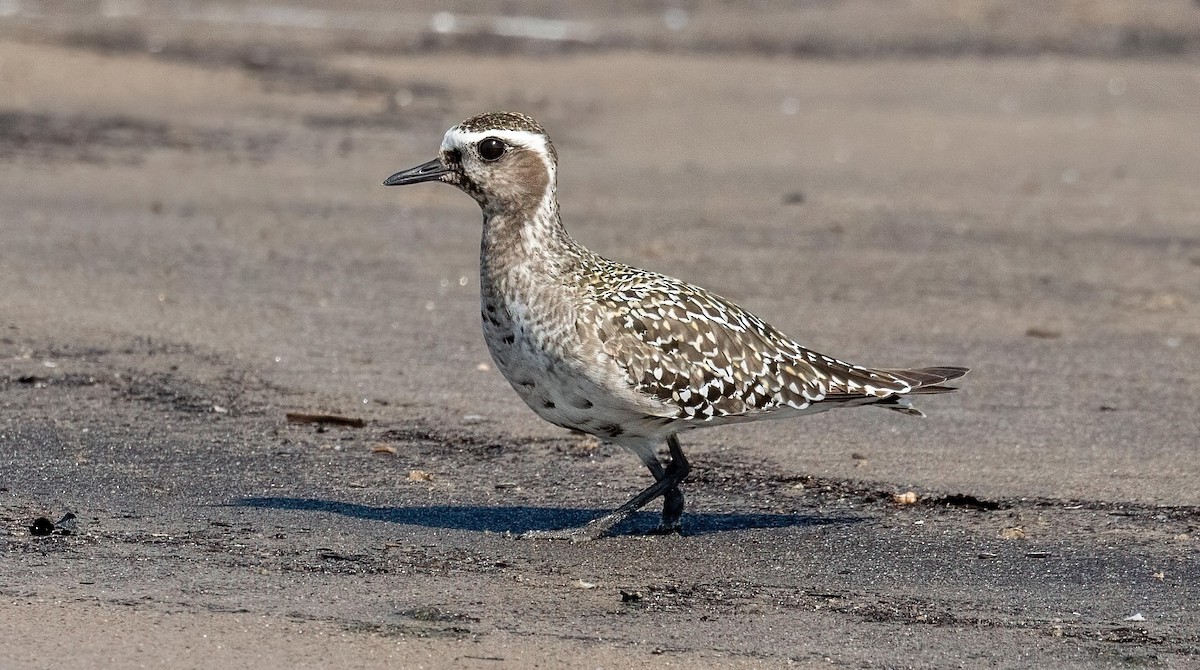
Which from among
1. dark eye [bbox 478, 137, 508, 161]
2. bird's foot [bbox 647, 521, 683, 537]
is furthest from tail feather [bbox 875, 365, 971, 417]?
dark eye [bbox 478, 137, 508, 161]

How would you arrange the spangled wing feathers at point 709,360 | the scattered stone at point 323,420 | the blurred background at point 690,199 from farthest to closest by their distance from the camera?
the blurred background at point 690,199
the scattered stone at point 323,420
the spangled wing feathers at point 709,360

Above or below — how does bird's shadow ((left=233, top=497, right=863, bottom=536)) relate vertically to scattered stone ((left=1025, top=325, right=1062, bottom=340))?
below

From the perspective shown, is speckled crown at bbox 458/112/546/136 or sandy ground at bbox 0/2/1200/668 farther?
speckled crown at bbox 458/112/546/136

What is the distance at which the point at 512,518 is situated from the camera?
8.10 m

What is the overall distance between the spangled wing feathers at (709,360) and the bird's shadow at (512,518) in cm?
56

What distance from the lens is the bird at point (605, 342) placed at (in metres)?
7.37

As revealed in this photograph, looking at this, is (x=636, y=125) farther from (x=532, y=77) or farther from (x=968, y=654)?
(x=968, y=654)

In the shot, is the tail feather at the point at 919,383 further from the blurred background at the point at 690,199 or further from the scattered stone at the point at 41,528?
the scattered stone at the point at 41,528

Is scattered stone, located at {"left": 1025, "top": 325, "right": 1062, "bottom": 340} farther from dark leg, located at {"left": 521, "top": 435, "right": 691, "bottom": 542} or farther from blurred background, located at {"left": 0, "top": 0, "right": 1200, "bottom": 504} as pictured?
Answer: dark leg, located at {"left": 521, "top": 435, "right": 691, "bottom": 542}

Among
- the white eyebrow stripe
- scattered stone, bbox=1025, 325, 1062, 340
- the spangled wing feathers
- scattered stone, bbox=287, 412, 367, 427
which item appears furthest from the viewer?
scattered stone, bbox=1025, 325, 1062, 340

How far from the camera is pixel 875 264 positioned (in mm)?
14469

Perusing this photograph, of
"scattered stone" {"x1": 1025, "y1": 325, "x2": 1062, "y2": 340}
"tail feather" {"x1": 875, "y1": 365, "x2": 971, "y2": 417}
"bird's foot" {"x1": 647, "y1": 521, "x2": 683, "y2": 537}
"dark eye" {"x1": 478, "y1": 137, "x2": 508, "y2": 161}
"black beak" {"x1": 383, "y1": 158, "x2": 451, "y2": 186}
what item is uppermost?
"dark eye" {"x1": 478, "y1": 137, "x2": 508, "y2": 161}

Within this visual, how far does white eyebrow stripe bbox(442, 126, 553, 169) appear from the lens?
302 inches

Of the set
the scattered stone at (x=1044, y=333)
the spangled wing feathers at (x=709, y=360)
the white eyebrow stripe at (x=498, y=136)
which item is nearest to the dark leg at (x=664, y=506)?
the spangled wing feathers at (x=709, y=360)
